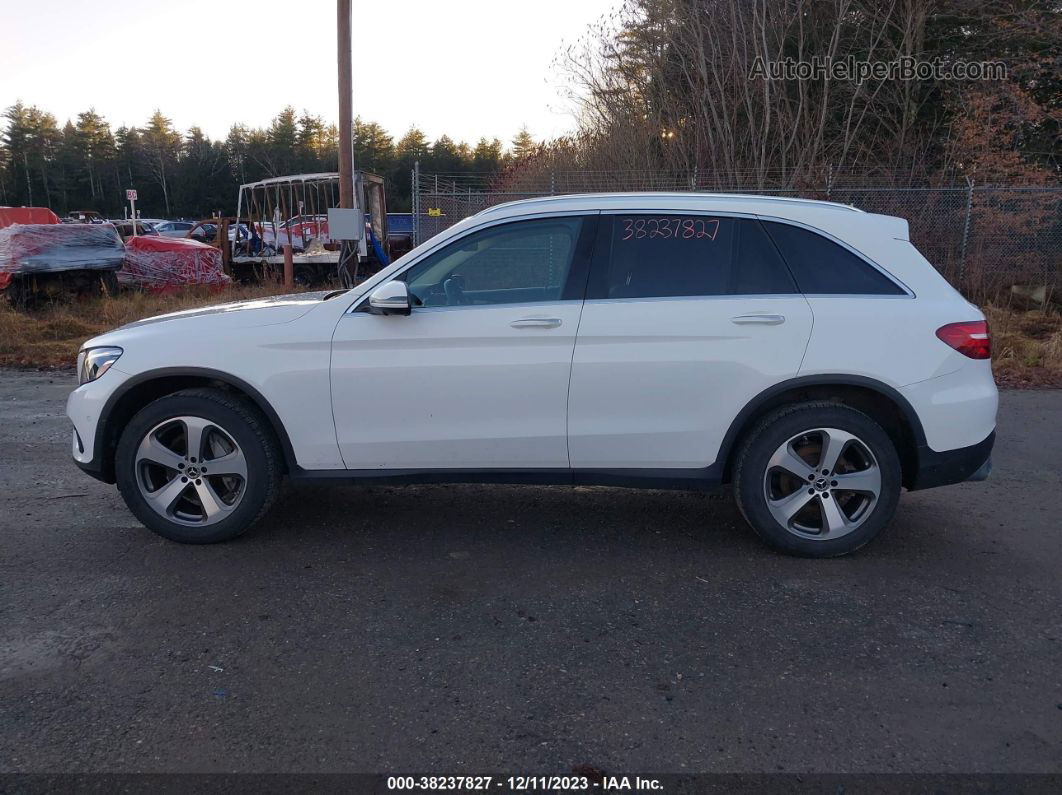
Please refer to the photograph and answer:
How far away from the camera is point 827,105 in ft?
55.7

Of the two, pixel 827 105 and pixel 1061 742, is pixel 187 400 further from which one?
pixel 827 105

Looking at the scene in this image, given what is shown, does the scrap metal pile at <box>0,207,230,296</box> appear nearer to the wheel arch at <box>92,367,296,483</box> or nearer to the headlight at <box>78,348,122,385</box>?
the headlight at <box>78,348,122,385</box>

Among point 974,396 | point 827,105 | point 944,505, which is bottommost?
point 944,505

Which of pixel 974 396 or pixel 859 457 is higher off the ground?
pixel 974 396

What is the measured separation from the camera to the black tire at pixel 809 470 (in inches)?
168

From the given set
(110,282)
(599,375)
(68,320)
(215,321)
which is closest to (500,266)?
(599,375)

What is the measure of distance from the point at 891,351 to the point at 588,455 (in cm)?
155

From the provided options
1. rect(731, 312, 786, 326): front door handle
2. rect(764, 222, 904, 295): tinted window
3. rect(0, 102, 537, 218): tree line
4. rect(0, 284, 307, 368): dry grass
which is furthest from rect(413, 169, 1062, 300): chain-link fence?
rect(0, 102, 537, 218): tree line

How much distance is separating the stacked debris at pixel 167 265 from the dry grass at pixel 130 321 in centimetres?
101

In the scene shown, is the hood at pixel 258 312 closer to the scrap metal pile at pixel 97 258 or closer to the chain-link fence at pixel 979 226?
the chain-link fence at pixel 979 226

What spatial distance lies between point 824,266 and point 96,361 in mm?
3773

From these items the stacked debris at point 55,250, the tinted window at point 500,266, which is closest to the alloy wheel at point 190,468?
the tinted window at point 500,266

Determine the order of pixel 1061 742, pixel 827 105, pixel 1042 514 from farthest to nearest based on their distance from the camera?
pixel 827 105 → pixel 1042 514 → pixel 1061 742

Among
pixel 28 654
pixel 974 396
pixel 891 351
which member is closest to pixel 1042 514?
pixel 974 396
